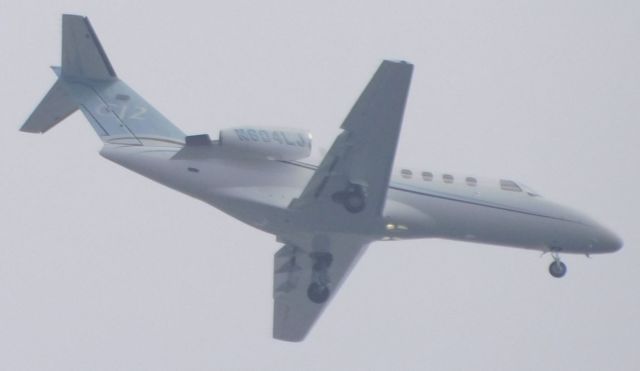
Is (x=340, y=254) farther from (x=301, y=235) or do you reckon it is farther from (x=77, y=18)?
(x=77, y=18)

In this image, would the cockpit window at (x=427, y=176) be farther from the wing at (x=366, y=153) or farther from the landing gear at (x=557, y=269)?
the landing gear at (x=557, y=269)

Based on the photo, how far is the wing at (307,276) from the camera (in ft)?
100

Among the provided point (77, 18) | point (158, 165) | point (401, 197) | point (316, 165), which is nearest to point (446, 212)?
point (401, 197)

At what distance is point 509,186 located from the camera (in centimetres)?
3114

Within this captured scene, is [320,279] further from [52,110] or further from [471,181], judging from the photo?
[52,110]

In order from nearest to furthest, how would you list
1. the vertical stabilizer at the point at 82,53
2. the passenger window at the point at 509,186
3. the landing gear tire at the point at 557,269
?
the vertical stabilizer at the point at 82,53 → the passenger window at the point at 509,186 → the landing gear tire at the point at 557,269

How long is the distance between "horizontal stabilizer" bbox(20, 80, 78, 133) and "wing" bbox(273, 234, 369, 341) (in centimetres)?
542

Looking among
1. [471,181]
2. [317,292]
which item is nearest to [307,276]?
[317,292]

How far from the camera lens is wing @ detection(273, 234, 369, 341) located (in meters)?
30.6

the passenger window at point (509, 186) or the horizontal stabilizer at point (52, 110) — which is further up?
the horizontal stabilizer at point (52, 110)

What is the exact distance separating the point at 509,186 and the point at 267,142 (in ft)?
19.1

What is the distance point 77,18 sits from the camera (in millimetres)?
27859

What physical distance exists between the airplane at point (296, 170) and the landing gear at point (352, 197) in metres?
0.02

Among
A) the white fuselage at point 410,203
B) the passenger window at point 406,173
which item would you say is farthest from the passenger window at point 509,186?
the passenger window at point 406,173
